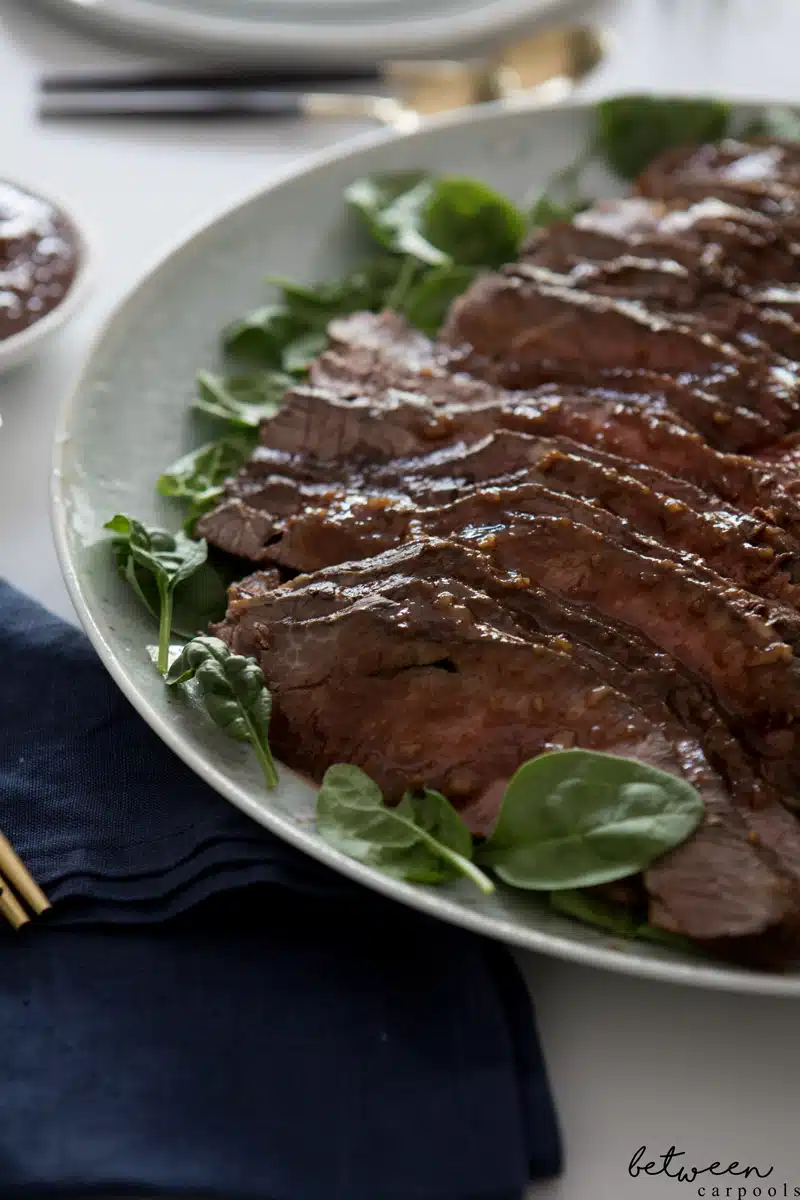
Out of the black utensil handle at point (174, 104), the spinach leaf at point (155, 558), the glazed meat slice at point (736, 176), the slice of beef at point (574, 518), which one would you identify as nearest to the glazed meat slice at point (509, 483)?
the slice of beef at point (574, 518)

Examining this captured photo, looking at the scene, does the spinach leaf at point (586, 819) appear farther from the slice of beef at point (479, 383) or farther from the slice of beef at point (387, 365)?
the slice of beef at point (387, 365)

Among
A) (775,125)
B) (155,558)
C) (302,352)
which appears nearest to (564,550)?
(155,558)

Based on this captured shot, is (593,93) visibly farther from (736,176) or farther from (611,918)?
(611,918)

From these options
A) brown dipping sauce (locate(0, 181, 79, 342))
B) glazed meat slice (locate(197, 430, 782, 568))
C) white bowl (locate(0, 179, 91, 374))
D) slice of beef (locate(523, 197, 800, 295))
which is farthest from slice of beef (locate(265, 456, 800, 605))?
brown dipping sauce (locate(0, 181, 79, 342))

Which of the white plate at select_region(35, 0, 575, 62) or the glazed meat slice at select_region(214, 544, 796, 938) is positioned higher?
the white plate at select_region(35, 0, 575, 62)

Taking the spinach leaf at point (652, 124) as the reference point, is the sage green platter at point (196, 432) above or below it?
below

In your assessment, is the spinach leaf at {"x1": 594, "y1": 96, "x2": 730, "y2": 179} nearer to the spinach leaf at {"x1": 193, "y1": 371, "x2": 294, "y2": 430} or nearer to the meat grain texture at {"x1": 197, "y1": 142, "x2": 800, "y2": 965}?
the meat grain texture at {"x1": 197, "y1": 142, "x2": 800, "y2": 965}

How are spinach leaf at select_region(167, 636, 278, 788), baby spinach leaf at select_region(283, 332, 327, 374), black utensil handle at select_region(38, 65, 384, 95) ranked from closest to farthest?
spinach leaf at select_region(167, 636, 278, 788), baby spinach leaf at select_region(283, 332, 327, 374), black utensil handle at select_region(38, 65, 384, 95)

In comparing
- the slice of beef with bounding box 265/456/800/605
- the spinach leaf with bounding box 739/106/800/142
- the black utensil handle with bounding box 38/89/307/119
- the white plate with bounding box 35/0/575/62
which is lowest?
the slice of beef with bounding box 265/456/800/605
